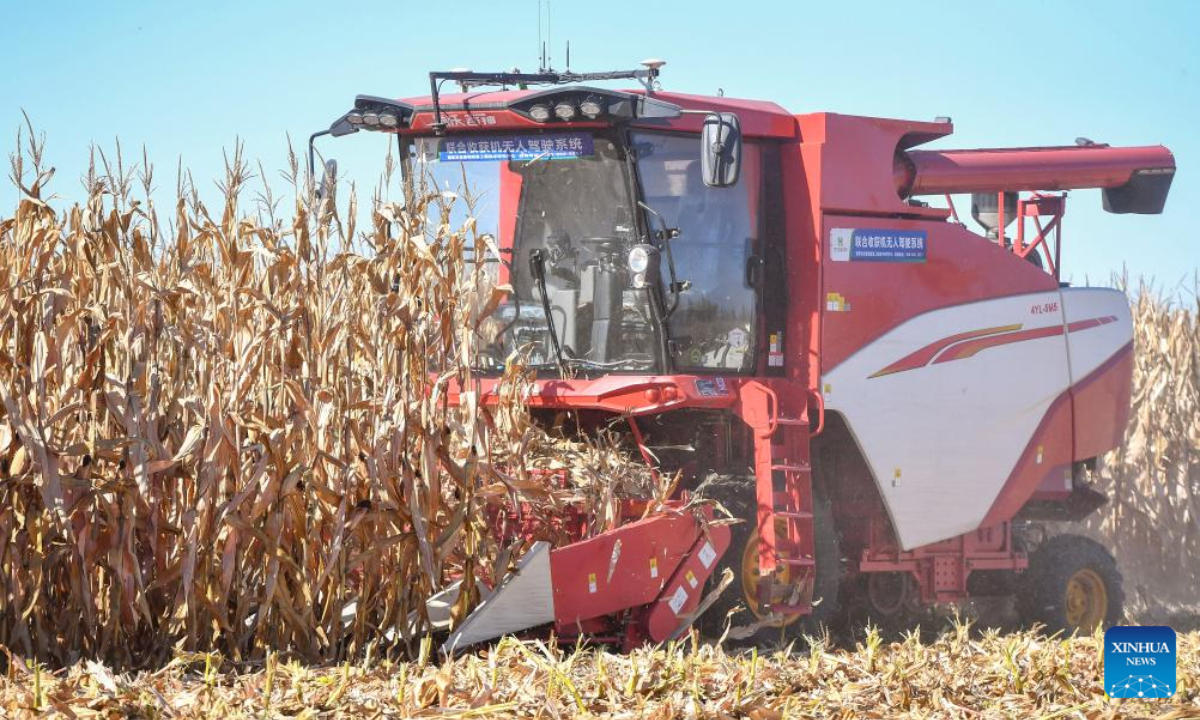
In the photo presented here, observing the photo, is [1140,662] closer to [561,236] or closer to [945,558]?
[561,236]

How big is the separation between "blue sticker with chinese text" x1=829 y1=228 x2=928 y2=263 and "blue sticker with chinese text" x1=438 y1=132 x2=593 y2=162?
1.35m

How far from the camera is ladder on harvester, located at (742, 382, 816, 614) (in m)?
6.82

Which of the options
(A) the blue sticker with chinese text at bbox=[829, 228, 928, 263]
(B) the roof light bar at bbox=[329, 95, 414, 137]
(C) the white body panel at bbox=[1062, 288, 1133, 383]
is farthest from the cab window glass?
(C) the white body panel at bbox=[1062, 288, 1133, 383]

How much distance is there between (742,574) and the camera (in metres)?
6.95

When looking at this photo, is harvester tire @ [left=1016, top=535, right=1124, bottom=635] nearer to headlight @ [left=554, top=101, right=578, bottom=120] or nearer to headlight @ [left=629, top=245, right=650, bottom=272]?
headlight @ [left=629, top=245, right=650, bottom=272]

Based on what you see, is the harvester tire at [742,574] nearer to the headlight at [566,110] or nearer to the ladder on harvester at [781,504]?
the ladder on harvester at [781,504]

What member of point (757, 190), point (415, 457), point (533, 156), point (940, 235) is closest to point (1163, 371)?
point (940, 235)

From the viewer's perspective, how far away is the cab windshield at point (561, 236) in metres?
6.87

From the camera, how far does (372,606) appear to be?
18.1 feet

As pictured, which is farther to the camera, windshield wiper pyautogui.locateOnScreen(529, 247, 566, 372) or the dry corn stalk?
windshield wiper pyautogui.locateOnScreen(529, 247, 566, 372)

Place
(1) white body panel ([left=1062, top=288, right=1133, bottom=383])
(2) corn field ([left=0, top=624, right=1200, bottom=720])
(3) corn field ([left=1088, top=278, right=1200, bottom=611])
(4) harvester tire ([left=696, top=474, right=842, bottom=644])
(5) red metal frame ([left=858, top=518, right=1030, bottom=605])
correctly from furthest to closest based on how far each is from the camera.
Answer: (3) corn field ([left=1088, top=278, right=1200, bottom=611]), (1) white body panel ([left=1062, top=288, right=1133, bottom=383]), (5) red metal frame ([left=858, top=518, right=1030, bottom=605]), (4) harvester tire ([left=696, top=474, right=842, bottom=644]), (2) corn field ([left=0, top=624, right=1200, bottom=720])

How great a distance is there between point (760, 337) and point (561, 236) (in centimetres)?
109

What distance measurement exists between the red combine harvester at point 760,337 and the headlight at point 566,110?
0.04 ft

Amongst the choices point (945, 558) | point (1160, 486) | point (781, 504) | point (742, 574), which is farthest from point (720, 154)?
point (1160, 486)
